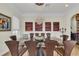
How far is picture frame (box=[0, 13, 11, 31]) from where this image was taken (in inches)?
161

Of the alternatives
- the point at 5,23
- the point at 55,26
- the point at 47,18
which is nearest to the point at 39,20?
the point at 47,18

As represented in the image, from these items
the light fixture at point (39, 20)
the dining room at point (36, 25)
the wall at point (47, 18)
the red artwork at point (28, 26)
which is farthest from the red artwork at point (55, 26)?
the red artwork at point (28, 26)

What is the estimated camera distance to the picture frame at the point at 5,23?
410cm

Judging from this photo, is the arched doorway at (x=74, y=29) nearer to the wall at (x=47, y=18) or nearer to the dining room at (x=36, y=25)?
the dining room at (x=36, y=25)

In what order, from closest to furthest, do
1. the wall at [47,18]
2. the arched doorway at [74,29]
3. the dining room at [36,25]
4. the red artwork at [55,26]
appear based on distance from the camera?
the dining room at [36,25]
the wall at [47,18]
the arched doorway at [74,29]
the red artwork at [55,26]

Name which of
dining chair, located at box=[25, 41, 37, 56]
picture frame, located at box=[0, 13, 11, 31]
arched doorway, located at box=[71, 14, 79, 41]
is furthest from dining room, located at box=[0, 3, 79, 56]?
dining chair, located at box=[25, 41, 37, 56]

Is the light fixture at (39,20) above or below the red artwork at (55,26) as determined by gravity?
above

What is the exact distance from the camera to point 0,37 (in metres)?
4.07

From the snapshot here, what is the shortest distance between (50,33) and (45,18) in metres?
0.50

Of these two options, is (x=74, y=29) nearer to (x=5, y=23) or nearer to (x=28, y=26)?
(x=28, y=26)

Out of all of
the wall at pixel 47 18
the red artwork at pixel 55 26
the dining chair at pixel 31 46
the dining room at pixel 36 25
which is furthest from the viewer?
the red artwork at pixel 55 26

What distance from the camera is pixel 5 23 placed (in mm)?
4105

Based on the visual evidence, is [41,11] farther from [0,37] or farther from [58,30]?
[0,37]

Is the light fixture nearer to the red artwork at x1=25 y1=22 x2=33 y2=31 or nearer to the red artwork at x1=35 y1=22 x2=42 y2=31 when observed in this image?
the red artwork at x1=35 y1=22 x2=42 y2=31
